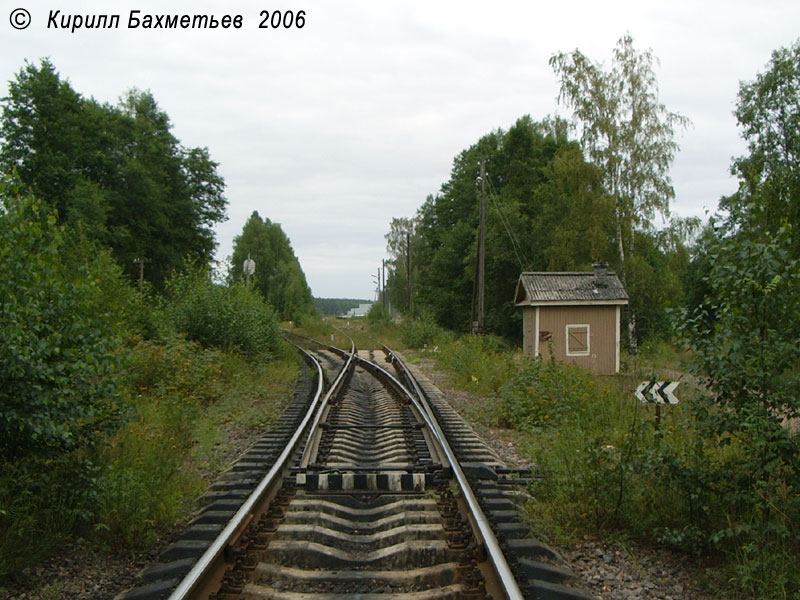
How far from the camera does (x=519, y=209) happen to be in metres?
38.9

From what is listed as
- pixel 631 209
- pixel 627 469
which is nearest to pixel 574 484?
pixel 627 469

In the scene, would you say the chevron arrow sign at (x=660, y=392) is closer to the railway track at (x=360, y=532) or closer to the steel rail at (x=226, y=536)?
the railway track at (x=360, y=532)

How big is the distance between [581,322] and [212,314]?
443 inches

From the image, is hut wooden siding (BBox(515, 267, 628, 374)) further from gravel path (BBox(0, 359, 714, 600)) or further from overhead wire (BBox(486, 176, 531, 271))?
gravel path (BBox(0, 359, 714, 600))

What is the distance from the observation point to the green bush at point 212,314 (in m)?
15.7

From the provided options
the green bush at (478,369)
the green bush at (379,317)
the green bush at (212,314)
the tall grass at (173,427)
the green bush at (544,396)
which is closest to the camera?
the tall grass at (173,427)

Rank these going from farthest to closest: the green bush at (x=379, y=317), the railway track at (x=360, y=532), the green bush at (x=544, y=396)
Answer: the green bush at (x=379, y=317) < the green bush at (x=544, y=396) < the railway track at (x=360, y=532)

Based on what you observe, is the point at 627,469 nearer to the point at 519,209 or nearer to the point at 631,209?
the point at 631,209

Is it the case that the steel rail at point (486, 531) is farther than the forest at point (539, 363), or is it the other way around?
the forest at point (539, 363)

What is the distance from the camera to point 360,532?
15.6ft

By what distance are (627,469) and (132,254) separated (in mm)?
32699

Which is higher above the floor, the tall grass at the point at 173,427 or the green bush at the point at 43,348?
the green bush at the point at 43,348

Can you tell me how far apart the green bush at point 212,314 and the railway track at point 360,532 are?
8550 mm

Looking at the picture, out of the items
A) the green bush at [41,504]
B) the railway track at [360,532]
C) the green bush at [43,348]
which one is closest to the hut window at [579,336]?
the railway track at [360,532]
